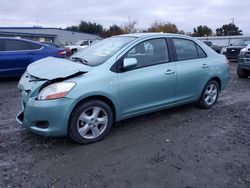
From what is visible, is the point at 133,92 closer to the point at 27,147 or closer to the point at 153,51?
the point at 153,51

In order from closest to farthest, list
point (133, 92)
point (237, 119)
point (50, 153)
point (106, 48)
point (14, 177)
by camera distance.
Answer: point (14, 177), point (50, 153), point (133, 92), point (106, 48), point (237, 119)

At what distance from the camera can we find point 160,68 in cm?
460

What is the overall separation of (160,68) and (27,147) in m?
2.53

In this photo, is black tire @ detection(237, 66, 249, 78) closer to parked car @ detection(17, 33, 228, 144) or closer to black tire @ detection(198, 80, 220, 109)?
black tire @ detection(198, 80, 220, 109)

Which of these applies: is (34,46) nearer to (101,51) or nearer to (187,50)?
(101,51)

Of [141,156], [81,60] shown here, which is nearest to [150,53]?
[81,60]

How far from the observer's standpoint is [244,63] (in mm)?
9672

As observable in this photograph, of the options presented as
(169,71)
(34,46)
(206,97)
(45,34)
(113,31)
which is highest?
(113,31)

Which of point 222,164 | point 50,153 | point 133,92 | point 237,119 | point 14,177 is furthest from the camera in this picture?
point 237,119

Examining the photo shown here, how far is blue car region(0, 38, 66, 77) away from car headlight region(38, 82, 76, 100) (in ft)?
18.4

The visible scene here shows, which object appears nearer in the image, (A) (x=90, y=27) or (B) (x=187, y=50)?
(B) (x=187, y=50)

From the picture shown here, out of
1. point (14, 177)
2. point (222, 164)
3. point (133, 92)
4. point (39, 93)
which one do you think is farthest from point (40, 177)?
point (222, 164)

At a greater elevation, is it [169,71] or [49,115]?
[169,71]

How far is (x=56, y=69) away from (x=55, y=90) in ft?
1.67
